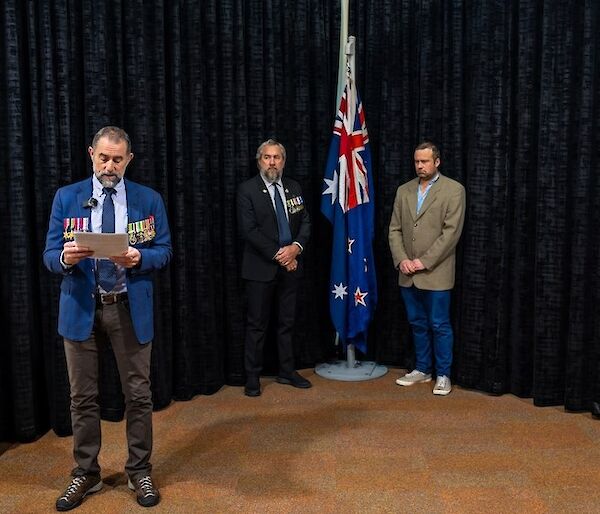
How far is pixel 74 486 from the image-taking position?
10.2ft

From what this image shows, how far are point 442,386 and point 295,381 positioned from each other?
917 millimetres

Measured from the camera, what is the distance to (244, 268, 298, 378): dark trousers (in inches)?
181

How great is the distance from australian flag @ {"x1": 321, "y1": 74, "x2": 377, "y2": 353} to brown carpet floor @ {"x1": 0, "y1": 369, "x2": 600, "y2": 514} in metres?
0.58

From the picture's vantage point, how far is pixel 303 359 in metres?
5.18

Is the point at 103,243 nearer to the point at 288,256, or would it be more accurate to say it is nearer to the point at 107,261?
the point at 107,261

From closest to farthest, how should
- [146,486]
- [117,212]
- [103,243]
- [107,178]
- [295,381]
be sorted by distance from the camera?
[103,243] < [107,178] < [117,212] < [146,486] < [295,381]

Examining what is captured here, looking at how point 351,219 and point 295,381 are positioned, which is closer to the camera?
point 295,381

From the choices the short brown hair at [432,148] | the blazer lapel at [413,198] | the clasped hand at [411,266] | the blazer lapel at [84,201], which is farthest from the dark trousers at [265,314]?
the blazer lapel at [84,201]

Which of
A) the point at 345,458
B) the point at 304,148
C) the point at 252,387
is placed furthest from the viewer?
the point at 304,148

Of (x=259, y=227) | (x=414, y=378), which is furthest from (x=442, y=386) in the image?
(x=259, y=227)

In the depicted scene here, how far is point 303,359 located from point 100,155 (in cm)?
268

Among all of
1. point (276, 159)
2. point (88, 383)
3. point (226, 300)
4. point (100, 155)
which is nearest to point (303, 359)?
point (226, 300)

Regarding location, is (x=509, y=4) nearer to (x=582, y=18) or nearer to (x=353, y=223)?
(x=582, y=18)

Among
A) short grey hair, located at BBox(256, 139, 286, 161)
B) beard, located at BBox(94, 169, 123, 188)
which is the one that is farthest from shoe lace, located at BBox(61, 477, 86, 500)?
short grey hair, located at BBox(256, 139, 286, 161)
